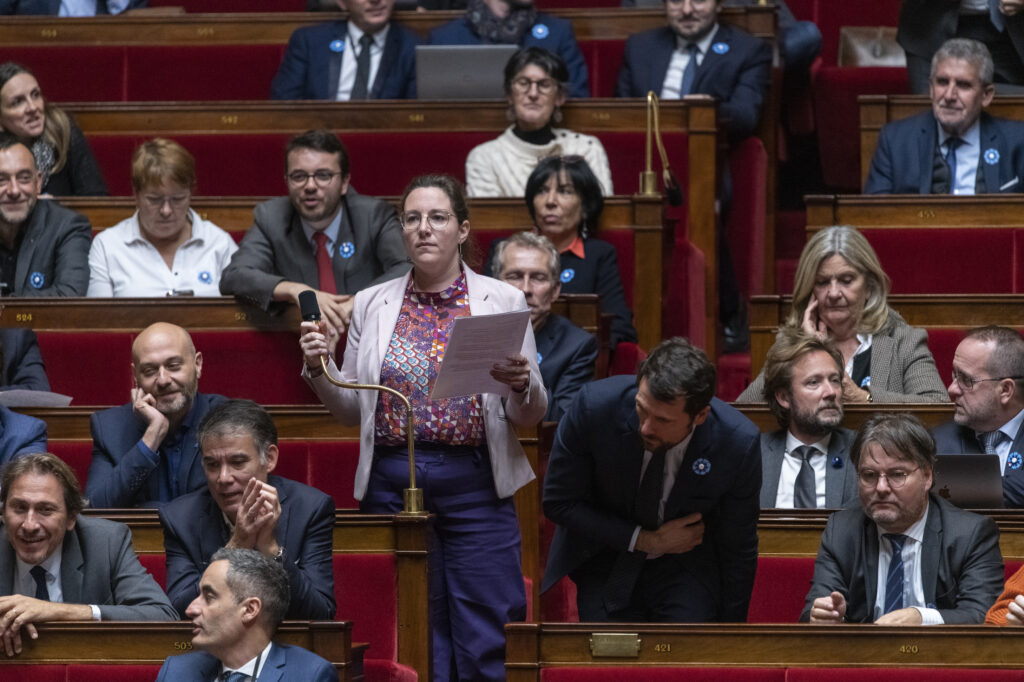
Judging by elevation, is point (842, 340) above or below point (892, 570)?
above

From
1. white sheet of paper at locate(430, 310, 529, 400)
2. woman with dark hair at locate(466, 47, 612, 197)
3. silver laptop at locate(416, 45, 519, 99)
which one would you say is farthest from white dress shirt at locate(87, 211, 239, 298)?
white sheet of paper at locate(430, 310, 529, 400)

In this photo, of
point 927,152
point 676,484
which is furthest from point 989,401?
point 927,152

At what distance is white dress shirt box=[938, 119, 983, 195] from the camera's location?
3697 mm

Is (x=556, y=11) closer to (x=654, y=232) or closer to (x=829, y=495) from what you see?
(x=654, y=232)

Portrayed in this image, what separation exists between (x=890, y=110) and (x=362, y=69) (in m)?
1.25

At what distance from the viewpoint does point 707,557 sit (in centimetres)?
228

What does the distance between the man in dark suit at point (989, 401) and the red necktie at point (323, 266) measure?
3.66ft

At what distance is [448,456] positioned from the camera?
2.46 meters

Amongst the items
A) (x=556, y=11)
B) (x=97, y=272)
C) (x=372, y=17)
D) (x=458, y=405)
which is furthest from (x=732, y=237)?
(x=458, y=405)

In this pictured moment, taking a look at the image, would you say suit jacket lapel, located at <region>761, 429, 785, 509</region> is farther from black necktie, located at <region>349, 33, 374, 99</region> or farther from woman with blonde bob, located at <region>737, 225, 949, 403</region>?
black necktie, located at <region>349, 33, 374, 99</region>

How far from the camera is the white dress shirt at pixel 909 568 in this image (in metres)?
2.28

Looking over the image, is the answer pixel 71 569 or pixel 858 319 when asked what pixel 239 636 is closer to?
pixel 71 569

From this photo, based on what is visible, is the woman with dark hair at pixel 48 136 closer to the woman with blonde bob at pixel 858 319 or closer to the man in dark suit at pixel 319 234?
the man in dark suit at pixel 319 234

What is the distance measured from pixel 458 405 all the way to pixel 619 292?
1025mm
